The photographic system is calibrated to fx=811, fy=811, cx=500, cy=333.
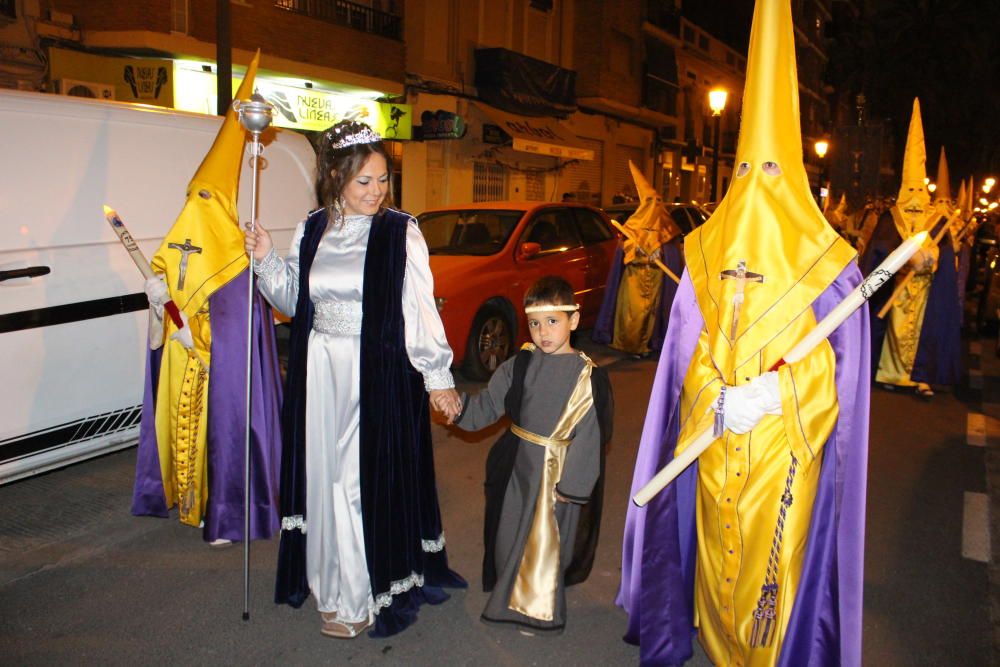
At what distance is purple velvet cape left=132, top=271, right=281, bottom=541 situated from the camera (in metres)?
4.22

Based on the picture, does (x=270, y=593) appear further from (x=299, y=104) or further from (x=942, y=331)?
(x=299, y=104)

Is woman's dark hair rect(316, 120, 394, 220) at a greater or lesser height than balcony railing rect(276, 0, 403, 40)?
lesser

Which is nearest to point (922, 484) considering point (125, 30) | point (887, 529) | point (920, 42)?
point (887, 529)

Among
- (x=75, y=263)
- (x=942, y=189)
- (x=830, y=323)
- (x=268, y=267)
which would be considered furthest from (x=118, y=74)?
(x=830, y=323)

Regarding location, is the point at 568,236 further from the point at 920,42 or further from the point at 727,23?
the point at 727,23

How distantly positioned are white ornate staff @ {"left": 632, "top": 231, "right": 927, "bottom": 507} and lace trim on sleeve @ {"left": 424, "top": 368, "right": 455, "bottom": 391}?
921 mm

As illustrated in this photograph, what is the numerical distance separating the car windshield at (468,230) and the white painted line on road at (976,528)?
190 inches

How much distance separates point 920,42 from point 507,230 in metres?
23.0

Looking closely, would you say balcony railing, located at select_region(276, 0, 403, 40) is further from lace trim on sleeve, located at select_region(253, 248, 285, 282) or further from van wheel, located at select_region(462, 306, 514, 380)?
lace trim on sleeve, located at select_region(253, 248, 285, 282)

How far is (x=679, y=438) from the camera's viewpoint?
3092 mm

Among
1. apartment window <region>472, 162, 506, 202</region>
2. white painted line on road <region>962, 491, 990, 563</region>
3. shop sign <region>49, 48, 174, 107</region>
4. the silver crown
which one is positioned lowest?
white painted line on road <region>962, 491, 990, 563</region>

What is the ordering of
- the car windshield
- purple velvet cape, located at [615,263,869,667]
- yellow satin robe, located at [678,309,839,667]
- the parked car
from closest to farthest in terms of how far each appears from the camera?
yellow satin robe, located at [678,309,839,667] → purple velvet cape, located at [615,263,869,667] → the car windshield → the parked car

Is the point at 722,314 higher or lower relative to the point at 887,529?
higher

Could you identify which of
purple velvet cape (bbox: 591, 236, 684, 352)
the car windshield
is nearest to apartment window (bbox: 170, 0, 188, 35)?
the car windshield
